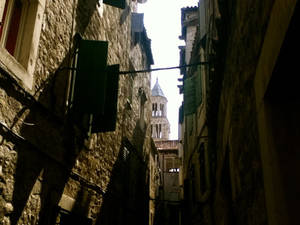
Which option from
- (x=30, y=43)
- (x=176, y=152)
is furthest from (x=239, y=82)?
(x=176, y=152)

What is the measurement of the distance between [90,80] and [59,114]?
0.84 metres

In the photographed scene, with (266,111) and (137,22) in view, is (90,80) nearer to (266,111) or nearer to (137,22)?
(266,111)

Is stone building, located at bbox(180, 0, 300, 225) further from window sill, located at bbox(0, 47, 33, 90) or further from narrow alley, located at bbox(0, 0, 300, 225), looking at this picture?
window sill, located at bbox(0, 47, 33, 90)

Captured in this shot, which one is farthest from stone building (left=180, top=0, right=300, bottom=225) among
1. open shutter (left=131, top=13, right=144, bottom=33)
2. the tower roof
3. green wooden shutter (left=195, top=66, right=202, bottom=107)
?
the tower roof

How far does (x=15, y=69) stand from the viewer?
5.11 m

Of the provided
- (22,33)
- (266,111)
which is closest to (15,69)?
(22,33)

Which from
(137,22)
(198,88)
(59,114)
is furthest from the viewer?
(137,22)

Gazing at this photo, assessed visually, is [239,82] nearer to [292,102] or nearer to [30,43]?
[292,102]

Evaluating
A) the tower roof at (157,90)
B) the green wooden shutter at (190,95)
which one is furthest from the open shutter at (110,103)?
the tower roof at (157,90)

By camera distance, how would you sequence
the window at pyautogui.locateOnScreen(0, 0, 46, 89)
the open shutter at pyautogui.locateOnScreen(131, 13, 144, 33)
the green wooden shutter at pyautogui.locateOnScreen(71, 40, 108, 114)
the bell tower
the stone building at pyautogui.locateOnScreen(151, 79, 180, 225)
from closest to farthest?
the window at pyautogui.locateOnScreen(0, 0, 46, 89) < the green wooden shutter at pyautogui.locateOnScreen(71, 40, 108, 114) < the open shutter at pyautogui.locateOnScreen(131, 13, 144, 33) < the stone building at pyautogui.locateOnScreen(151, 79, 180, 225) < the bell tower

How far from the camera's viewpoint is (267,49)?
8.08ft

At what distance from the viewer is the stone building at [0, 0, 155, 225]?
511 cm

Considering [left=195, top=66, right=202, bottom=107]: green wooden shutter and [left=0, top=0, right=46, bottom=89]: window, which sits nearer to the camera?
[left=0, top=0, right=46, bottom=89]: window

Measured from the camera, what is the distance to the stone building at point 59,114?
201 inches
